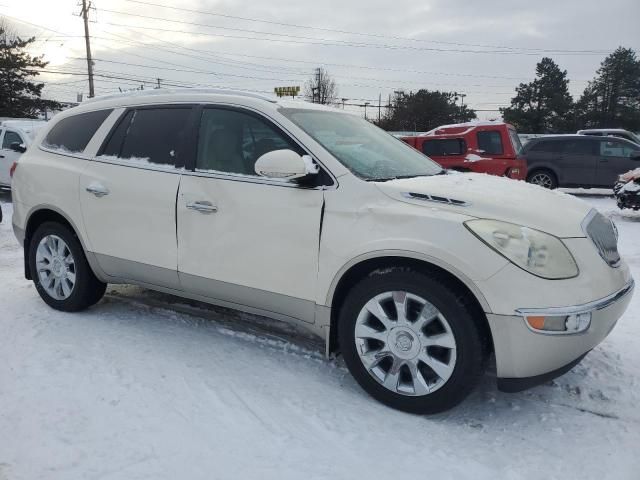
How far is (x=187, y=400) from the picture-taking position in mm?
2953

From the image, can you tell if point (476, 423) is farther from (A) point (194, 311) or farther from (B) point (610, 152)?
(B) point (610, 152)

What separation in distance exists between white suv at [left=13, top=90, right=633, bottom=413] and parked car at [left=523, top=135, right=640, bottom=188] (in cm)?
1133

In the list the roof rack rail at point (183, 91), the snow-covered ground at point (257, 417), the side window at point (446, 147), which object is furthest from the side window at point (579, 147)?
the roof rack rail at point (183, 91)

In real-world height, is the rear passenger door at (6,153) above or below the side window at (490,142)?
below

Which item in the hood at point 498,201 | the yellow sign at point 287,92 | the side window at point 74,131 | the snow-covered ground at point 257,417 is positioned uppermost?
the yellow sign at point 287,92

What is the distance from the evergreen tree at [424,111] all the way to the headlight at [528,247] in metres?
55.5

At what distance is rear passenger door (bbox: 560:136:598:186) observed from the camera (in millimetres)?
13859

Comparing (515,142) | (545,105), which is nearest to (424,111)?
(545,105)

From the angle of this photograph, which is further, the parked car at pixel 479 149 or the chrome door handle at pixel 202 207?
the parked car at pixel 479 149

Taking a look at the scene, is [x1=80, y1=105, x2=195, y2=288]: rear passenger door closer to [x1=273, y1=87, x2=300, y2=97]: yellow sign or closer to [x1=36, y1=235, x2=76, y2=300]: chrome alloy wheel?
[x1=36, y1=235, x2=76, y2=300]: chrome alloy wheel

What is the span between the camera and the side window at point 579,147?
45.7 feet

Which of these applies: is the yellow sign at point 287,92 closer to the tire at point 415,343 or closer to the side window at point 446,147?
the tire at point 415,343

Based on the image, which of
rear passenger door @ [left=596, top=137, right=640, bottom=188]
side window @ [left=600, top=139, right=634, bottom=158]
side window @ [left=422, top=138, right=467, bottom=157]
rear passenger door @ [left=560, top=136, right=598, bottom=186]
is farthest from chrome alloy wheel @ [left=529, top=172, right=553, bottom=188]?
side window @ [left=422, top=138, right=467, bottom=157]

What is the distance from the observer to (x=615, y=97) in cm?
5397
